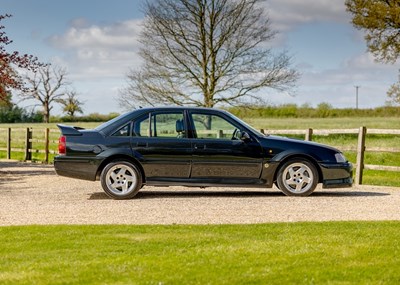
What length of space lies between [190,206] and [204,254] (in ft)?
14.8

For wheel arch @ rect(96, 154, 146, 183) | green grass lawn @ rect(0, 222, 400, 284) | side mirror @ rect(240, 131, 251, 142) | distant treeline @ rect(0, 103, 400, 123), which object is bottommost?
green grass lawn @ rect(0, 222, 400, 284)

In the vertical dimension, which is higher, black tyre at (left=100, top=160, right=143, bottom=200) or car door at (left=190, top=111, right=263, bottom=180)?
car door at (left=190, top=111, right=263, bottom=180)

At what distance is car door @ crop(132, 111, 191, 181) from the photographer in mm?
13805

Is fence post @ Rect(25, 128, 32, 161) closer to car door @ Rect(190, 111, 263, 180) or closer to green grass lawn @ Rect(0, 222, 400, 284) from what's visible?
car door @ Rect(190, 111, 263, 180)

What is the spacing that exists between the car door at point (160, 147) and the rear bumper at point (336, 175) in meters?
2.62

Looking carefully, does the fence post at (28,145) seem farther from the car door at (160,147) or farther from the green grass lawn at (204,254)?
the green grass lawn at (204,254)

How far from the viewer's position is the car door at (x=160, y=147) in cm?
1380

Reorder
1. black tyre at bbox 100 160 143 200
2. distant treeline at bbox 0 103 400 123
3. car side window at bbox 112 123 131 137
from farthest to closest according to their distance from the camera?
distant treeline at bbox 0 103 400 123
car side window at bbox 112 123 131 137
black tyre at bbox 100 160 143 200

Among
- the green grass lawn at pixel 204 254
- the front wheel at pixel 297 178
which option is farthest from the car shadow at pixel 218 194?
the green grass lawn at pixel 204 254

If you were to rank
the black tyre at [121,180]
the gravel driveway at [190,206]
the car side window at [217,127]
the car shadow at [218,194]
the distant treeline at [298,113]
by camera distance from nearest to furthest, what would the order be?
1. the gravel driveway at [190,206]
2. the black tyre at [121,180]
3. the car side window at [217,127]
4. the car shadow at [218,194]
5. the distant treeline at [298,113]

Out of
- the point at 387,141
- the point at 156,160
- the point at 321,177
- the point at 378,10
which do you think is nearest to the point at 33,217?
the point at 156,160

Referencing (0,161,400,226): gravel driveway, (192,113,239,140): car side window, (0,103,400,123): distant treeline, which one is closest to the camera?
(0,161,400,226): gravel driveway

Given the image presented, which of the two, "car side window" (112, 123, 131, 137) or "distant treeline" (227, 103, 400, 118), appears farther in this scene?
"distant treeline" (227, 103, 400, 118)

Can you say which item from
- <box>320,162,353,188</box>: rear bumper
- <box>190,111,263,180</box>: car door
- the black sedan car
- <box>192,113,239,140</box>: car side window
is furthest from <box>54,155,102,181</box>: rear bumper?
<box>320,162,353,188</box>: rear bumper
